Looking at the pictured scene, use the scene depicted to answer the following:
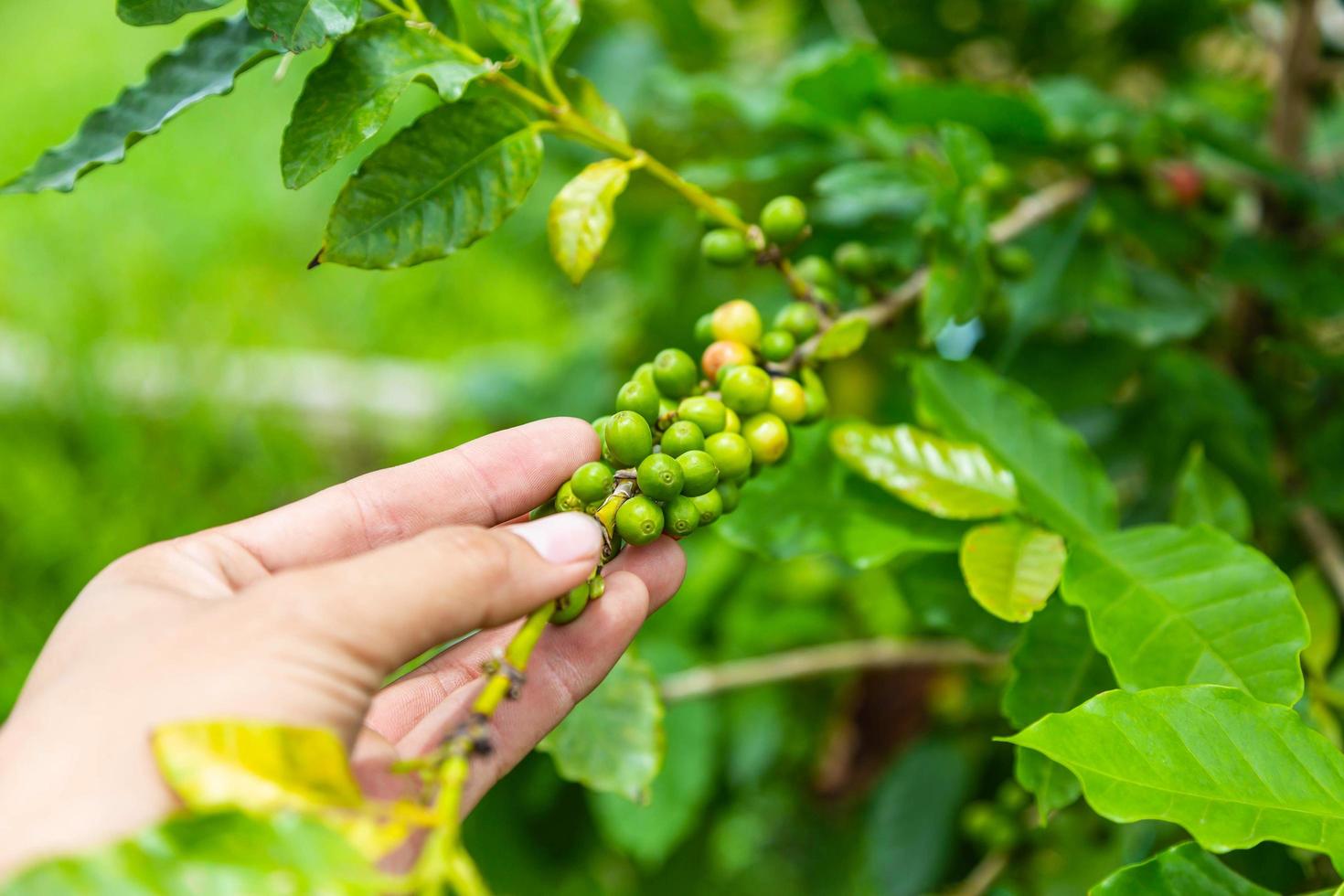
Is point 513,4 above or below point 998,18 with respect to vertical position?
above

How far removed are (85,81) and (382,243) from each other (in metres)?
4.97

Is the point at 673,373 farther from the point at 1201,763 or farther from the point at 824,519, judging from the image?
the point at 1201,763

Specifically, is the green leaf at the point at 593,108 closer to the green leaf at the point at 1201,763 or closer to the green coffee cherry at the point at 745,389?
the green coffee cherry at the point at 745,389

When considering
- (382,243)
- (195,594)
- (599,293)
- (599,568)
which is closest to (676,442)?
(599,568)

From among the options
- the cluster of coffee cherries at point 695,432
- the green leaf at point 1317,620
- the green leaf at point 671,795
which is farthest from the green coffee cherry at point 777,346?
the green leaf at point 671,795

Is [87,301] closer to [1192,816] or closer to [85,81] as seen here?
[85,81]

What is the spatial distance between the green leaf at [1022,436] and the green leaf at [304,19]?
2.53 ft

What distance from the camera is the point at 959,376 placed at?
4.26 ft

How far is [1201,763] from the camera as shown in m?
0.82

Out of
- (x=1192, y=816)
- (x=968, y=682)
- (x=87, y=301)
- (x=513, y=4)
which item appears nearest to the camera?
(x=1192, y=816)

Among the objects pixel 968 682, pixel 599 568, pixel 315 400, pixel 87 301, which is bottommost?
pixel 968 682

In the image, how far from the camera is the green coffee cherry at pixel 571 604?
942 millimetres

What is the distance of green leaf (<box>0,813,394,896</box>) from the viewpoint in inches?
21.4

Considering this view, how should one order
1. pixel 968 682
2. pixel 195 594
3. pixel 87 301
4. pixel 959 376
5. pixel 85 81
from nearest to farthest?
1. pixel 195 594
2. pixel 959 376
3. pixel 968 682
4. pixel 87 301
5. pixel 85 81
